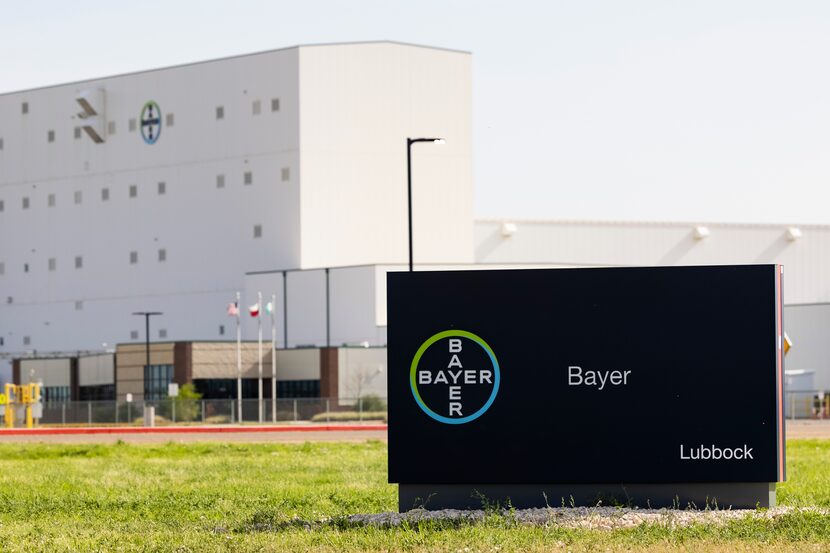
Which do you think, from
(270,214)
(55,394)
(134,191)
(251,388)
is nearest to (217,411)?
(251,388)

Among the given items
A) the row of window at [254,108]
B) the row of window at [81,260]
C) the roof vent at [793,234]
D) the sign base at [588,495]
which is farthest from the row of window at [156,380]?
the sign base at [588,495]

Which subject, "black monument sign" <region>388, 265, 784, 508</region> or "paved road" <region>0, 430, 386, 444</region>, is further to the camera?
"paved road" <region>0, 430, 386, 444</region>

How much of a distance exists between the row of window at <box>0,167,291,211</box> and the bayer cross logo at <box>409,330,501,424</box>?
8219cm

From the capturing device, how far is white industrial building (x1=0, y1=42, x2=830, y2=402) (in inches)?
3895

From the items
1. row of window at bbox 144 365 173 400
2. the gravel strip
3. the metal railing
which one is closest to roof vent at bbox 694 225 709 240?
the metal railing

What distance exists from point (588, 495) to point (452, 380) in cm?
203

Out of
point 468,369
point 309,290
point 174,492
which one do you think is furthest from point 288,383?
point 468,369

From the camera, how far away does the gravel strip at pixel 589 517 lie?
16562 millimetres

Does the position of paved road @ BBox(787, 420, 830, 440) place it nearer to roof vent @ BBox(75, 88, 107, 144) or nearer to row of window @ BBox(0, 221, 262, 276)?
row of window @ BBox(0, 221, 262, 276)

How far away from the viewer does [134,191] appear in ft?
350

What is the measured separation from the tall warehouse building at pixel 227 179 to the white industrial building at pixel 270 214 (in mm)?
117

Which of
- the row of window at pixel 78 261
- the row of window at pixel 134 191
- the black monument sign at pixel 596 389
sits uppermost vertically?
the row of window at pixel 134 191

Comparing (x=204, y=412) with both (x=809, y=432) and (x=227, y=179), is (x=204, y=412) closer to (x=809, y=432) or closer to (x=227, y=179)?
(x=227, y=179)

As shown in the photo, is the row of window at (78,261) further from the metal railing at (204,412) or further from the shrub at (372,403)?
the shrub at (372,403)
